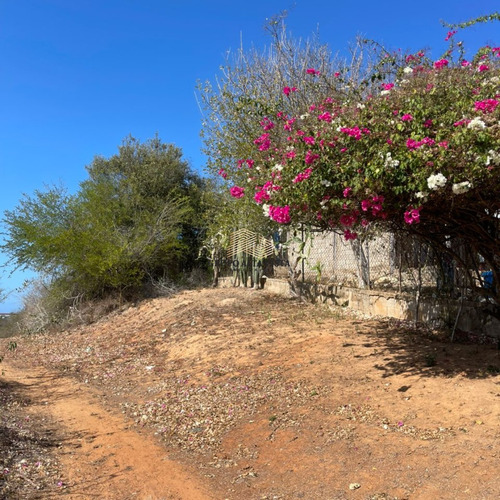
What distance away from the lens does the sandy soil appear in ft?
13.1

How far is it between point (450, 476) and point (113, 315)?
12.1 meters

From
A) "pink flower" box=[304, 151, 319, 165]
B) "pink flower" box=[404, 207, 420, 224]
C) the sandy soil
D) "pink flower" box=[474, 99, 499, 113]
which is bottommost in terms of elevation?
the sandy soil

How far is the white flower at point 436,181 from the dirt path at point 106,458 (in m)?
3.25

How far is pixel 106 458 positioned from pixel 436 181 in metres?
4.12

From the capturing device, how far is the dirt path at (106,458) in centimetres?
415

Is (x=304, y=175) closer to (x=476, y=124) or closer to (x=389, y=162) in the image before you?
(x=389, y=162)

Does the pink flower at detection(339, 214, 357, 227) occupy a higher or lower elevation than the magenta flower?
lower

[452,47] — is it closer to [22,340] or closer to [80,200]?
[80,200]

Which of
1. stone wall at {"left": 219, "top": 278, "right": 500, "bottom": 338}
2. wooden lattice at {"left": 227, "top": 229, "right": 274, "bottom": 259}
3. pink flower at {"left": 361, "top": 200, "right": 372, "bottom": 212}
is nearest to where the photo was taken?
pink flower at {"left": 361, "top": 200, "right": 372, "bottom": 212}

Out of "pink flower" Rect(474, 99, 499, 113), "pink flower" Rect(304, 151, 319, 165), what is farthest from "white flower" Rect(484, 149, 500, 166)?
"pink flower" Rect(304, 151, 319, 165)

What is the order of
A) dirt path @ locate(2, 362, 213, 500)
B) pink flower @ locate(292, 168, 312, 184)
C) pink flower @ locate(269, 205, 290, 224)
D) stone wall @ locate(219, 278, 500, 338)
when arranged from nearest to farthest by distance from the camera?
dirt path @ locate(2, 362, 213, 500)
pink flower @ locate(292, 168, 312, 184)
pink flower @ locate(269, 205, 290, 224)
stone wall @ locate(219, 278, 500, 338)

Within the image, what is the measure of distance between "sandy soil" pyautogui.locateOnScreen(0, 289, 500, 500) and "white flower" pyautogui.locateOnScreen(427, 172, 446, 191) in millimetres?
2195

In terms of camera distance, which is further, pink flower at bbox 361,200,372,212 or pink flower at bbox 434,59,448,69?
pink flower at bbox 434,59,448,69

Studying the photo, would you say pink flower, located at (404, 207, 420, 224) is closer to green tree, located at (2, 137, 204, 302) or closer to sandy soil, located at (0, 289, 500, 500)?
sandy soil, located at (0, 289, 500, 500)
